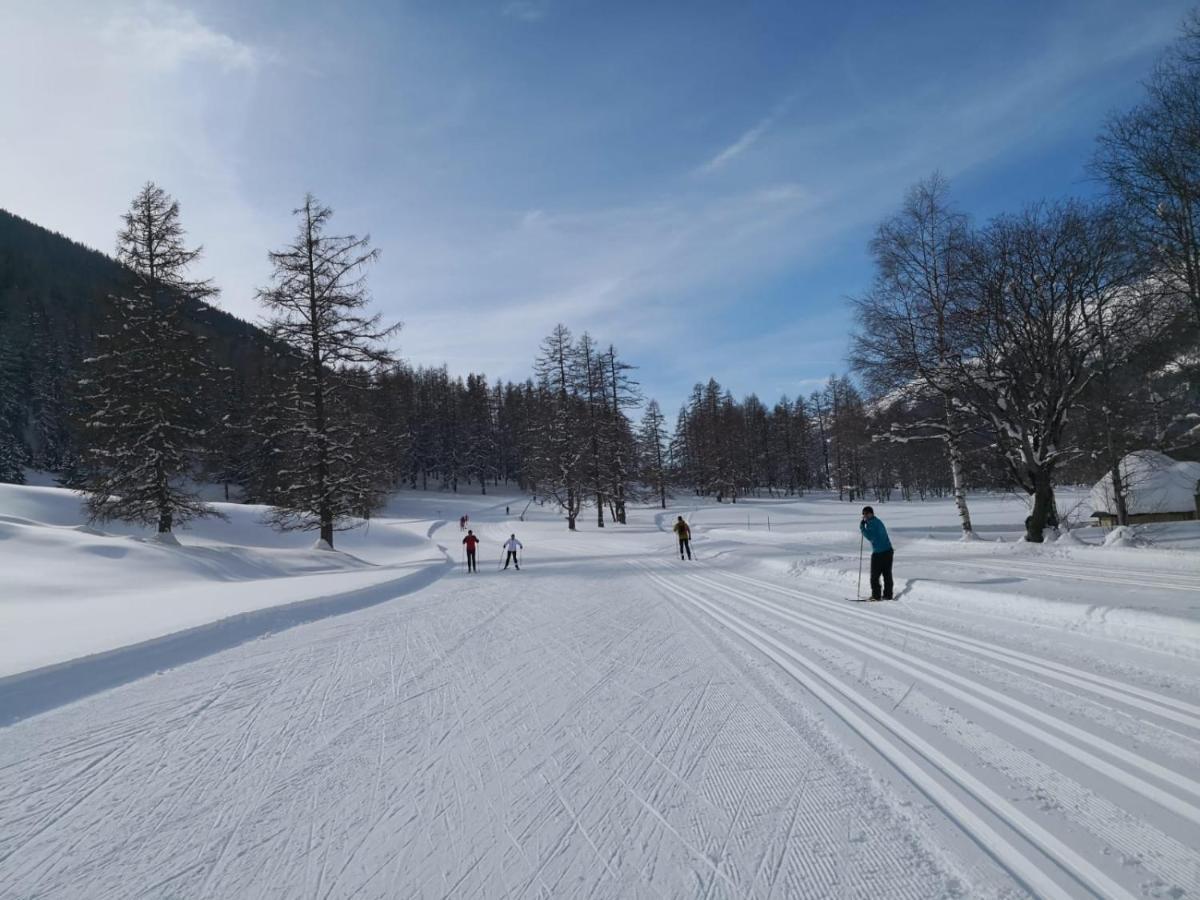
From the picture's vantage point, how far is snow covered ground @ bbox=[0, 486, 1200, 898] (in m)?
2.70

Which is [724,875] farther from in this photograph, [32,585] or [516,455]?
[516,455]

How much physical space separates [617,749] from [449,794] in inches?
48.9

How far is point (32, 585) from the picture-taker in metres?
11.2

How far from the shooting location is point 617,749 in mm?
4141

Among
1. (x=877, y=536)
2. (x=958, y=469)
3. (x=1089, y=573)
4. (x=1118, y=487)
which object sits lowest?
(x=1089, y=573)

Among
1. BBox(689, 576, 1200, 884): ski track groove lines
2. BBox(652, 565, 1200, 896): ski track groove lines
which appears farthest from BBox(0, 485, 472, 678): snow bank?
BBox(689, 576, 1200, 884): ski track groove lines

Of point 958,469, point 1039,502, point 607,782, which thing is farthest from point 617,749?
point 958,469

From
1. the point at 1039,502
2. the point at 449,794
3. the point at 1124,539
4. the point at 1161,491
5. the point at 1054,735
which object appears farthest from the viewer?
the point at 1161,491

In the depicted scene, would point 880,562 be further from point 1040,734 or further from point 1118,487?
point 1118,487

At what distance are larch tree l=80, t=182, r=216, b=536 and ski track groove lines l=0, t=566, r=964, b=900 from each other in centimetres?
1630

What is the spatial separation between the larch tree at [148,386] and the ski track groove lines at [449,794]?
16300 millimetres

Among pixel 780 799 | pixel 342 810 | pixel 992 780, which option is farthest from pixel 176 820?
pixel 992 780

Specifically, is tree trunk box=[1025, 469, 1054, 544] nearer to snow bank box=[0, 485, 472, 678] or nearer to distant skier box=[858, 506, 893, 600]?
distant skier box=[858, 506, 893, 600]

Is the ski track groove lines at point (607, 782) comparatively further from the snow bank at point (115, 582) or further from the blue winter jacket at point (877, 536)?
the blue winter jacket at point (877, 536)
